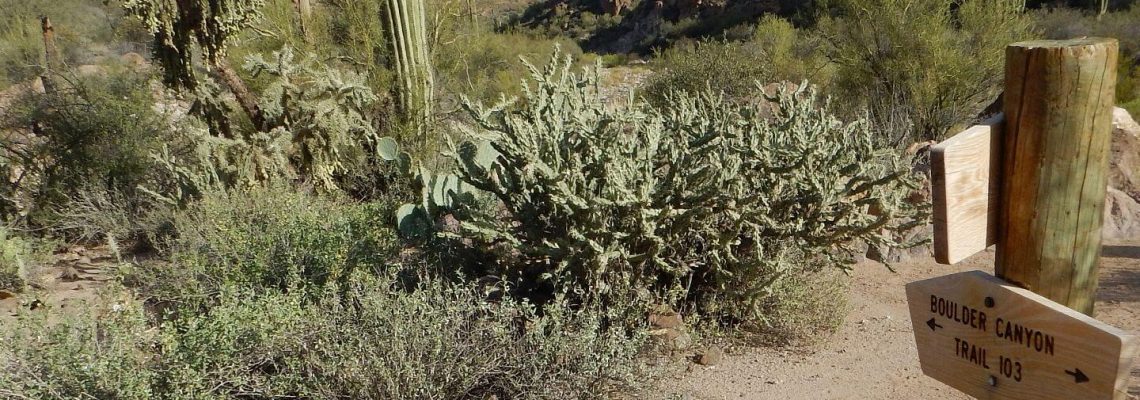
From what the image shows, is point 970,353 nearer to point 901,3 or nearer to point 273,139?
point 273,139

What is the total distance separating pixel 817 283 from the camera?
480cm

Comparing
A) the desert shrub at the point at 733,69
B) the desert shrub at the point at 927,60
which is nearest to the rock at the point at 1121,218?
the desert shrub at the point at 927,60

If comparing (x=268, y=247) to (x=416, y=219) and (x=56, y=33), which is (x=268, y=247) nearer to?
(x=416, y=219)

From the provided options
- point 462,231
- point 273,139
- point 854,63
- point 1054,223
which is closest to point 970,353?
point 1054,223

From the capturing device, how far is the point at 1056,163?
1714 millimetres

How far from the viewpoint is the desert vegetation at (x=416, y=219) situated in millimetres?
3414

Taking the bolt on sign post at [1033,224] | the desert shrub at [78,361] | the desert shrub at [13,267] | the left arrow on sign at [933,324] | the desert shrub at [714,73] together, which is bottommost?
the desert shrub at [714,73]

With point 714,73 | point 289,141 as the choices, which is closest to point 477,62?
point 714,73

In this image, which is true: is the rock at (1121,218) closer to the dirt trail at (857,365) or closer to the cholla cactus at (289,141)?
the dirt trail at (857,365)

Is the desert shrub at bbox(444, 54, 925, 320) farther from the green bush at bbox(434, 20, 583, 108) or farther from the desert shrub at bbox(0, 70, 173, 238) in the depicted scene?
the desert shrub at bbox(0, 70, 173, 238)

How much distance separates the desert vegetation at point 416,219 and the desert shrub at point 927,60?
50mm

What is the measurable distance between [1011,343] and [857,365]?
262 centimetres

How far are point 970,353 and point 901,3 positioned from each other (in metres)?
9.02

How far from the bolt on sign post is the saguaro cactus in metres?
6.26
